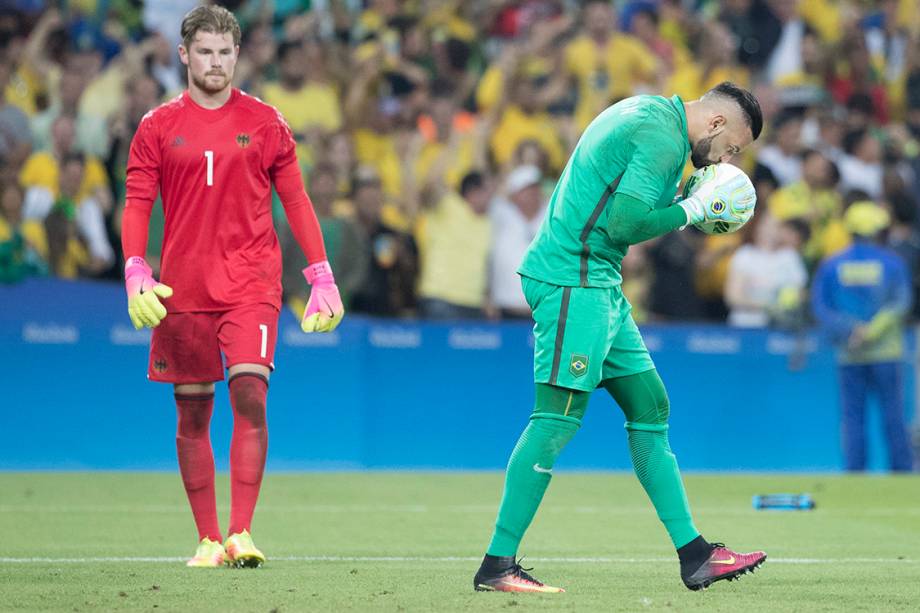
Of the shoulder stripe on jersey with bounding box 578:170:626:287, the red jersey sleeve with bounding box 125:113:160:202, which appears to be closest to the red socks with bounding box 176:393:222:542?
the red jersey sleeve with bounding box 125:113:160:202

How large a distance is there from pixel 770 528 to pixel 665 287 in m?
6.13

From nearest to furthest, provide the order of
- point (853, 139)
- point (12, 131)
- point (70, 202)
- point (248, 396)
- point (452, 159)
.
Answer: point (248, 396), point (70, 202), point (12, 131), point (452, 159), point (853, 139)

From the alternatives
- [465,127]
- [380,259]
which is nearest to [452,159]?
[465,127]

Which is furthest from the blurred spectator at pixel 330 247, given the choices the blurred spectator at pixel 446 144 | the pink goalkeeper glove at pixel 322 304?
the pink goalkeeper glove at pixel 322 304

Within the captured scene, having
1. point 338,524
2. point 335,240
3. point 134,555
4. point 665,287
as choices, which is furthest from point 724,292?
point 134,555

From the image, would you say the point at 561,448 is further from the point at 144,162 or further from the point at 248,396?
the point at 144,162

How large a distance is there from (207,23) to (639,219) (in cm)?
235

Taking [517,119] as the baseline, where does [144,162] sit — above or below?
above

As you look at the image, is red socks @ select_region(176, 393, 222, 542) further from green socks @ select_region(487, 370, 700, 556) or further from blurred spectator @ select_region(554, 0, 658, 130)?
blurred spectator @ select_region(554, 0, 658, 130)

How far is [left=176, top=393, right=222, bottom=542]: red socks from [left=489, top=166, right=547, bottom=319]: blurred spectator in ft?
26.5

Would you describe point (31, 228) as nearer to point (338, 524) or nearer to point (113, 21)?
point (113, 21)

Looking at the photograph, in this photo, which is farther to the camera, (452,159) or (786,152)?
(786,152)

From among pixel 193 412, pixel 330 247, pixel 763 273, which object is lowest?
pixel 763 273

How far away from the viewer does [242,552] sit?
7656 millimetres
